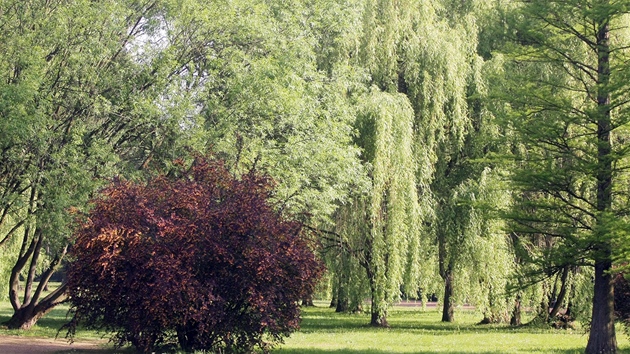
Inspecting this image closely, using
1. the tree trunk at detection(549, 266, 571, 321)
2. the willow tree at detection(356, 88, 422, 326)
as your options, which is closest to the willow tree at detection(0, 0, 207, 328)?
the willow tree at detection(356, 88, 422, 326)

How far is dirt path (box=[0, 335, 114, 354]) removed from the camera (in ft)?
55.4

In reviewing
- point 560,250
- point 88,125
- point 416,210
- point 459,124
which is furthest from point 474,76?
point 88,125

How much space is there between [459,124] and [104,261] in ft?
51.8

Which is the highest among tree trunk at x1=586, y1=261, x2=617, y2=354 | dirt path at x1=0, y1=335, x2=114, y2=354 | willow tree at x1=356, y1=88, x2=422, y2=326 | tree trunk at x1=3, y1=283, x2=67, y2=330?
willow tree at x1=356, y1=88, x2=422, y2=326

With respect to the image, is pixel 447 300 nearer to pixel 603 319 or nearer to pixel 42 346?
pixel 603 319

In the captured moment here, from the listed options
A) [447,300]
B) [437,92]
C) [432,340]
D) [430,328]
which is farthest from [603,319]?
[447,300]

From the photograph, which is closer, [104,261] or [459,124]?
[104,261]

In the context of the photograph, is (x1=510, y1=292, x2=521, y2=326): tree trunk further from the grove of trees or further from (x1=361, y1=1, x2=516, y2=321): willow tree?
(x1=361, y1=1, x2=516, y2=321): willow tree

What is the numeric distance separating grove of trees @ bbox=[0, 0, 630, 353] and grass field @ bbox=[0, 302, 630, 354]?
3.77 feet

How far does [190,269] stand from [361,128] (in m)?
11.6

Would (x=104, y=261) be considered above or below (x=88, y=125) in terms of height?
below

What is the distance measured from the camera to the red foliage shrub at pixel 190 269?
13727mm

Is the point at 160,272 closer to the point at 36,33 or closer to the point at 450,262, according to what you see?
the point at 36,33

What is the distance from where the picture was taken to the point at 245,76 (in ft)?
71.1
